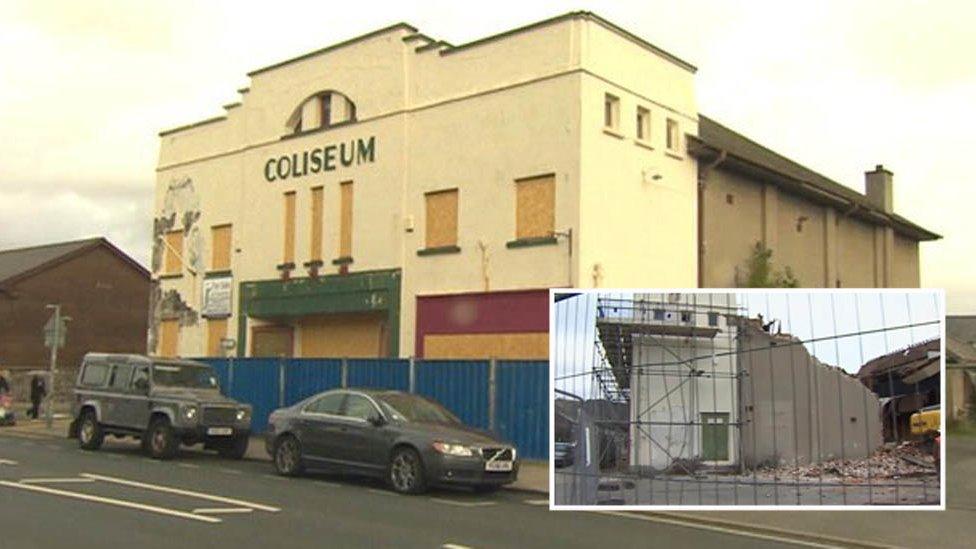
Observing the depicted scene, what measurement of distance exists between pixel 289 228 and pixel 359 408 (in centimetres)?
1363

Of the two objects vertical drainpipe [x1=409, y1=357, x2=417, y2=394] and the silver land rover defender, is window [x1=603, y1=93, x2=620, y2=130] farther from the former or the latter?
the silver land rover defender

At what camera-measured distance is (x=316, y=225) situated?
2777 centimetres

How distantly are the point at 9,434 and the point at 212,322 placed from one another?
659 centimetres

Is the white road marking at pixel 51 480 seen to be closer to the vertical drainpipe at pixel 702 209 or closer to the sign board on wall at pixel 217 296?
the vertical drainpipe at pixel 702 209

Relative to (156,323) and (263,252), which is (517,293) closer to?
(263,252)

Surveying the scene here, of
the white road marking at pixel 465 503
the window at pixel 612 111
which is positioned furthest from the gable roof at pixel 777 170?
the white road marking at pixel 465 503

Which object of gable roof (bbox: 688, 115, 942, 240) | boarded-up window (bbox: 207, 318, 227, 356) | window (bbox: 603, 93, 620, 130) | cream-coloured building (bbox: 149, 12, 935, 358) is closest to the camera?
cream-coloured building (bbox: 149, 12, 935, 358)

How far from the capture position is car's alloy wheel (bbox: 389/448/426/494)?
47.2ft

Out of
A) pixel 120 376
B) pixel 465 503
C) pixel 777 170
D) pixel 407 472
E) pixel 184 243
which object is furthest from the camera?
pixel 184 243

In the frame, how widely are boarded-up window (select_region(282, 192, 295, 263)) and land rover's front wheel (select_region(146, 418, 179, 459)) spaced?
373 inches

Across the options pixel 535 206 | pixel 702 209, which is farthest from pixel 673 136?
pixel 535 206

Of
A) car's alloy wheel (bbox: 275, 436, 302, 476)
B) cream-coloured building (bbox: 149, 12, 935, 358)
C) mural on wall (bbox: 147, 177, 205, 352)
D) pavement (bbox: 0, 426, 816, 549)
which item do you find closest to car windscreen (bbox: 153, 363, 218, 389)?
pavement (bbox: 0, 426, 816, 549)

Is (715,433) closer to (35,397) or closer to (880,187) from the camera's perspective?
(35,397)

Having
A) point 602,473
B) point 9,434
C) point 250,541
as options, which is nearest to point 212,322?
point 9,434
